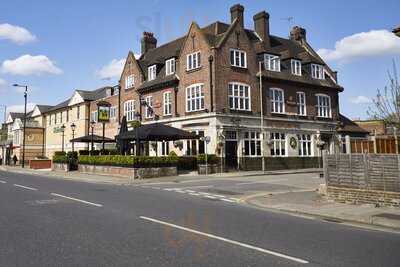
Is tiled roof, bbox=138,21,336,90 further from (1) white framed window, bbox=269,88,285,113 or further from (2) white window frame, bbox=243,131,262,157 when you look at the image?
(2) white window frame, bbox=243,131,262,157

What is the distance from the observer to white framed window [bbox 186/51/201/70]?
35.4m

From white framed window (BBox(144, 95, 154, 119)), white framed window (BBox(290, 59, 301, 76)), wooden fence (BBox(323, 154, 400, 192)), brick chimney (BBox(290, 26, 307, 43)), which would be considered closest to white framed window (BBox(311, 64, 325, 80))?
white framed window (BBox(290, 59, 301, 76))

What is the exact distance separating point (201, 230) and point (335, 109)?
38300mm

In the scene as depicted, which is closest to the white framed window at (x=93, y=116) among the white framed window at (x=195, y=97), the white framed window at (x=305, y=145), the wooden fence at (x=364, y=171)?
the white framed window at (x=195, y=97)

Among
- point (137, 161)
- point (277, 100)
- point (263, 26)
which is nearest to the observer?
point (137, 161)

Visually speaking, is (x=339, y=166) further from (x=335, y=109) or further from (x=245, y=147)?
(x=335, y=109)

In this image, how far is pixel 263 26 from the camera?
1625 inches

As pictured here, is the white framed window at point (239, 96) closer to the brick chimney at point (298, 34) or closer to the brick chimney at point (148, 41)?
the brick chimney at point (298, 34)

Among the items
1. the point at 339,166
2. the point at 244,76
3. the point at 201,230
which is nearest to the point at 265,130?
the point at 244,76

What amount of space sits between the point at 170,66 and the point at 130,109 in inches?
353

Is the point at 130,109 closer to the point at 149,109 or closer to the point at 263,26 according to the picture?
the point at 149,109

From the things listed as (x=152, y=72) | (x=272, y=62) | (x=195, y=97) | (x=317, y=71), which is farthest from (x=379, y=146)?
(x=152, y=72)

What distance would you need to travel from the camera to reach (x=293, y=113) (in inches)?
1545

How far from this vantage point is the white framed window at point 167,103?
38550 millimetres
